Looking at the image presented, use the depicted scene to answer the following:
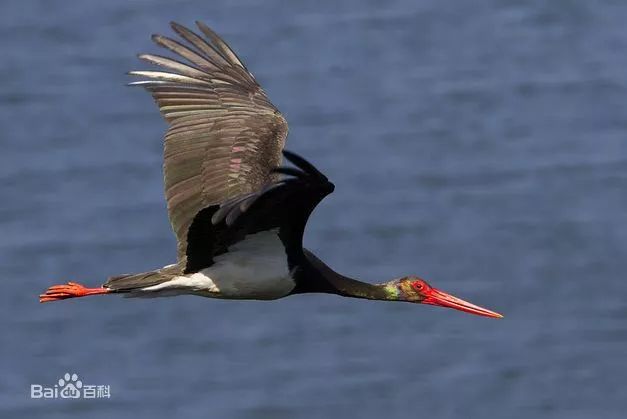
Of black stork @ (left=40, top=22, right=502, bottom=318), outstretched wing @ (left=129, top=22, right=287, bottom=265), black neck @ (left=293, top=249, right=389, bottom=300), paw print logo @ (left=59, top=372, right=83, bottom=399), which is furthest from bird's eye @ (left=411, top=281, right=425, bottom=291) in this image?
paw print logo @ (left=59, top=372, right=83, bottom=399)

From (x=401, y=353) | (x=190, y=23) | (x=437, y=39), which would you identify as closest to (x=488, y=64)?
(x=437, y=39)

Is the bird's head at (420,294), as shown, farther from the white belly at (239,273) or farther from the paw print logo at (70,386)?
the paw print logo at (70,386)

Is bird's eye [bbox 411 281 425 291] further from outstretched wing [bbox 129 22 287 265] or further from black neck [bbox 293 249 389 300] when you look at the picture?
outstretched wing [bbox 129 22 287 265]

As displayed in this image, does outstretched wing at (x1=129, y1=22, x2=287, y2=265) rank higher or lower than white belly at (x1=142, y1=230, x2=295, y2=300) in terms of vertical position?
higher

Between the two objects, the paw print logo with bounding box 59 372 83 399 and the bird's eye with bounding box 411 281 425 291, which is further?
the paw print logo with bounding box 59 372 83 399

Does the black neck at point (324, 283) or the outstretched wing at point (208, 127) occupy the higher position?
the outstretched wing at point (208, 127)

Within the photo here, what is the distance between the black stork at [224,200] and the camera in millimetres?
15219

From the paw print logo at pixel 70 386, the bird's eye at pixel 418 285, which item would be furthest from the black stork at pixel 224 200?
the paw print logo at pixel 70 386

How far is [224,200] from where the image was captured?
15.7 m

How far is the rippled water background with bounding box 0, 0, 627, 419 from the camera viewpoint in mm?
20766

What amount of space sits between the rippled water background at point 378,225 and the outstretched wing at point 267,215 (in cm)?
513

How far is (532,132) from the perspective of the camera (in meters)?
24.4

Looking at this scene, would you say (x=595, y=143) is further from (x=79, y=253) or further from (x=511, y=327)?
(x=79, y=253)

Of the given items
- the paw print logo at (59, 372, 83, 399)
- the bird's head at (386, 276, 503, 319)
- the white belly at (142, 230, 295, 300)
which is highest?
the paw print logo at (59, 372, 83, 399)
